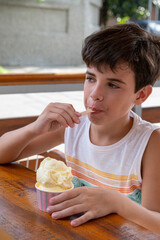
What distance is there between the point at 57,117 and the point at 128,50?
1.03ft

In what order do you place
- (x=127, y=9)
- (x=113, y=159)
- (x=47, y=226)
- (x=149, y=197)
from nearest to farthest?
(x=47, y=226) < (x=149, y=197) < (x=113, y=159) < (x=127, y=9)

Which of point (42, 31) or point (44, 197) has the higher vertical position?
point (42, 31)

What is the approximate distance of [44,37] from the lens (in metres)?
14.4

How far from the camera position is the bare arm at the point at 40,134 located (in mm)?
1170

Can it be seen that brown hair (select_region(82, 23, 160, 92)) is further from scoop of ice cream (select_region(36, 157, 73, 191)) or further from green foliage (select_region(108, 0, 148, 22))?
green foliage (select_region(108, 0, 148, 22))

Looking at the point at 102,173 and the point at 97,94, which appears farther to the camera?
the point at 102,173

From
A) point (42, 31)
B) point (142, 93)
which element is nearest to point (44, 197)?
point (142, 93)

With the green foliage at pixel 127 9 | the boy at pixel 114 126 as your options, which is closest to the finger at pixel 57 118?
the boy at pixel 114 126

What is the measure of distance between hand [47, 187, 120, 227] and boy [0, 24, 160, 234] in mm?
150

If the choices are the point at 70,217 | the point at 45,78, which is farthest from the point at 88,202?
the point at 45,78

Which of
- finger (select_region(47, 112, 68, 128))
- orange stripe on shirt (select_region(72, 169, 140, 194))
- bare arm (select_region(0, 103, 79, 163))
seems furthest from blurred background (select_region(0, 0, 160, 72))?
finger (select_region(47, 112, 68, 128))

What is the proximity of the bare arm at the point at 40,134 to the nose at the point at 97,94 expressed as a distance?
80mm

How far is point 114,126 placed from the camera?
52.6 inches

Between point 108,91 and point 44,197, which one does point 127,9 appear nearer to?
point 108,91
